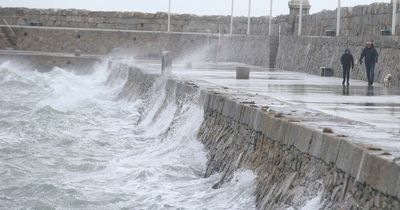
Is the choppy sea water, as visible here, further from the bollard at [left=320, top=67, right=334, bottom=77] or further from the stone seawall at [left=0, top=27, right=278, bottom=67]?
the stone seawall at [left=0, top=27, right=278, bottom=67]

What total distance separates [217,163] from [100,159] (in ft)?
11.8

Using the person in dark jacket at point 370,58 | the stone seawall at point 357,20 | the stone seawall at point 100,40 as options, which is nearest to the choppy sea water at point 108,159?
the person in dark jacket at point 370,58

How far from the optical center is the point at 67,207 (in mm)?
12031

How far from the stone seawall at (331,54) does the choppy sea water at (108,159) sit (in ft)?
16.6

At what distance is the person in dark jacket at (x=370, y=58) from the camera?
21.4 metres

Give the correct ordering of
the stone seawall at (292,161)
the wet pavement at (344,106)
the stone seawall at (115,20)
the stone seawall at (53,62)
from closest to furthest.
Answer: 1. the stone seawall at (292,161)
2. the wet pavement at (344,106)
3. the stone seawall at (53,62)
4. the stone seawall at (115,20)

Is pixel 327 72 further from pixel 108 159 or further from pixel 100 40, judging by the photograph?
pixel 100 40

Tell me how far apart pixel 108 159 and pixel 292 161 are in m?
7.09

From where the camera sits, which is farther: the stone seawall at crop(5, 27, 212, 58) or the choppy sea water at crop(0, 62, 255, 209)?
the stone seawall at crop(5, 27, 212, 58)

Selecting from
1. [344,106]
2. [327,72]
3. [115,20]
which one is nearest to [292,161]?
[344,106]

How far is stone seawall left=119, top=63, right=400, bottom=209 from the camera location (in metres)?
7.78

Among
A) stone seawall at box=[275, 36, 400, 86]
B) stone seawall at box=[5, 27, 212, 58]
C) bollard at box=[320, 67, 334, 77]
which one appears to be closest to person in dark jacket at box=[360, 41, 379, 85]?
stone seawall at box=[275, 36, 400, 86]

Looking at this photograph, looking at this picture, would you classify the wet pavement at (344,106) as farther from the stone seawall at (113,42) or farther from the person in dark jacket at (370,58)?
the stone seawall at (113,42)

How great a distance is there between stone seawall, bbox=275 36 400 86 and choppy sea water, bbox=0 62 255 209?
5.07m
